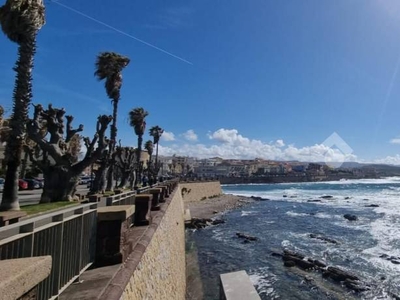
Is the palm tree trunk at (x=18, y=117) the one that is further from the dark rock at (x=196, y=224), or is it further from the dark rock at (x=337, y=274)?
the dark rock at (x=196, y=224)

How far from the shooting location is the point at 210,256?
975 inches

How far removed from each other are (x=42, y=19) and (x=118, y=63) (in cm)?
1654

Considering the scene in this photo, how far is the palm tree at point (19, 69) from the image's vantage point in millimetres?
12828

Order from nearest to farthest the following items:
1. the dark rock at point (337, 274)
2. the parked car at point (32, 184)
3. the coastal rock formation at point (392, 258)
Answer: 1. the dark rock at point (337, 274)
2. the coastal rock formation at point (392, 258)
3. the parked car at point (32, 184)

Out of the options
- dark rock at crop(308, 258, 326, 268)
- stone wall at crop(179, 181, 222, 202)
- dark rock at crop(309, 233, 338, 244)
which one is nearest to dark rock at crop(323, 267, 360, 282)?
dark rock at crop(308, 258, 326, 268)

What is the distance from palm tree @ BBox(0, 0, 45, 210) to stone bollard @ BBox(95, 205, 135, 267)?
911 cm

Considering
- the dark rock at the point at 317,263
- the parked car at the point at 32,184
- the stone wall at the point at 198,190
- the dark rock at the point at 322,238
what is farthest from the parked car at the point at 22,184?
the dark rock at the point at 322,238

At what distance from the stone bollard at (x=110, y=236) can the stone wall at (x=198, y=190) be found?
51004 millimetres

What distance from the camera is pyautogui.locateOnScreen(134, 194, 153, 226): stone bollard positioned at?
943 centimetres

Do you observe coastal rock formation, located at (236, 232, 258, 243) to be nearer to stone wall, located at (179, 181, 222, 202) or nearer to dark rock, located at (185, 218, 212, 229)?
dark rock, located at (185, 218, 212, 229)

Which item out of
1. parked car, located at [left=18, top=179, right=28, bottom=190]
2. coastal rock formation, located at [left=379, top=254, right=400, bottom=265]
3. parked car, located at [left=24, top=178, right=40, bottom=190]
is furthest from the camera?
parked car, located at [left=24, top=178, right=40, bottom=190]

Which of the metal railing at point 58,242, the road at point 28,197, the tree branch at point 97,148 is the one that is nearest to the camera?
the metal railing at point 58,242

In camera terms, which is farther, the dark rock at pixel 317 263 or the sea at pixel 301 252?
Result: the dark rock at pixel 317 263

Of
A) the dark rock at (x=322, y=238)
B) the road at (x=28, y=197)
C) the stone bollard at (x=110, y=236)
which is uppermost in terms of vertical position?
the stone bollard at (x=110, y=236)
